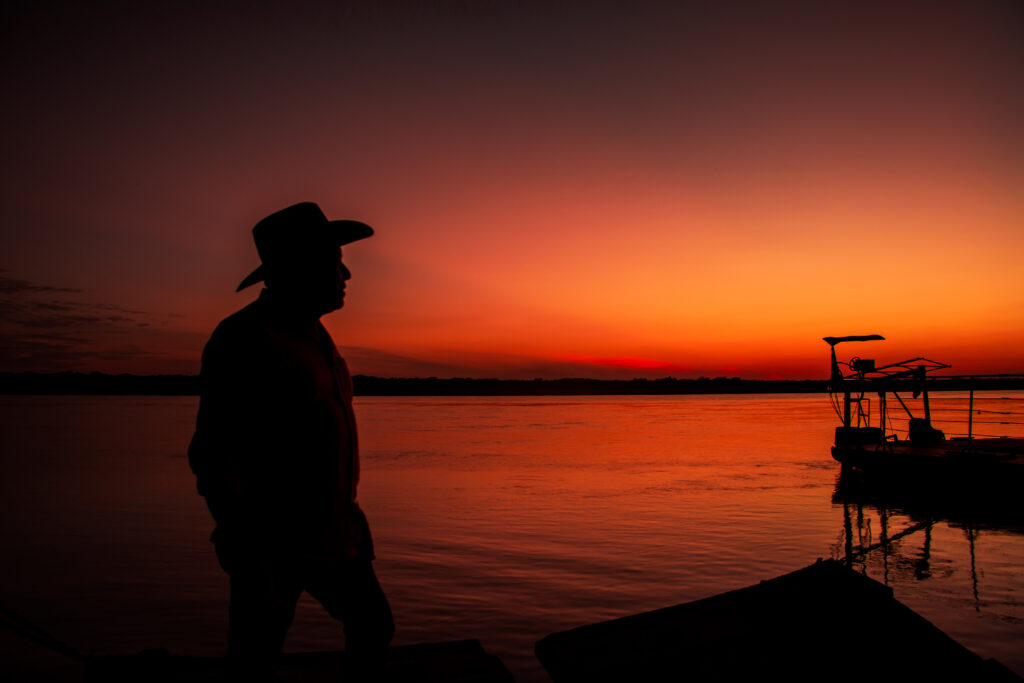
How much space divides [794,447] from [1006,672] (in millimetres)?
29736

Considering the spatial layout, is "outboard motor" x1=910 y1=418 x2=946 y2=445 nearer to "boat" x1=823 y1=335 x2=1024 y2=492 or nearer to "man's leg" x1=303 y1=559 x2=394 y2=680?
"boat" x1=823 y1=335 x2=1024 y2=492

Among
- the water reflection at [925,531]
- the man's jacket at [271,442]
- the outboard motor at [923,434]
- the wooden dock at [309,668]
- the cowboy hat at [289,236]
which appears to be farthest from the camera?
the outboard motor at [923,434]

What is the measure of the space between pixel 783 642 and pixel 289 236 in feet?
11.1

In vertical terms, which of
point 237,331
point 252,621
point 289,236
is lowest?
point 252,621

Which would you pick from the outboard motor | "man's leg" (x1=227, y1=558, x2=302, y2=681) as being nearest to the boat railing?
the outboard motor

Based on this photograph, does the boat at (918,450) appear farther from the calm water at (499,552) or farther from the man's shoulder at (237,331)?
the man's shoulder at (237,331)

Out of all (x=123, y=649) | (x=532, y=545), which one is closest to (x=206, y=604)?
(x=123, y=649)

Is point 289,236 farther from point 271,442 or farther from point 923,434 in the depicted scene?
point 923,434

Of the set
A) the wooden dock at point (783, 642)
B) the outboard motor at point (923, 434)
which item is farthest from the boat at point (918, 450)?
the wooden dock at point (783, 642)

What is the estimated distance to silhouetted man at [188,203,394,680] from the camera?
2.24 metres

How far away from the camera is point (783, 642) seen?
12.0 ft

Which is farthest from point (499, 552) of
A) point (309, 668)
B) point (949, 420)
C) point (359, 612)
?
point (949, 420)

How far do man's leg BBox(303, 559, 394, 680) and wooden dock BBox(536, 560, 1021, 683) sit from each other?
1.26 m

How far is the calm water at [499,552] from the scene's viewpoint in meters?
7.15
